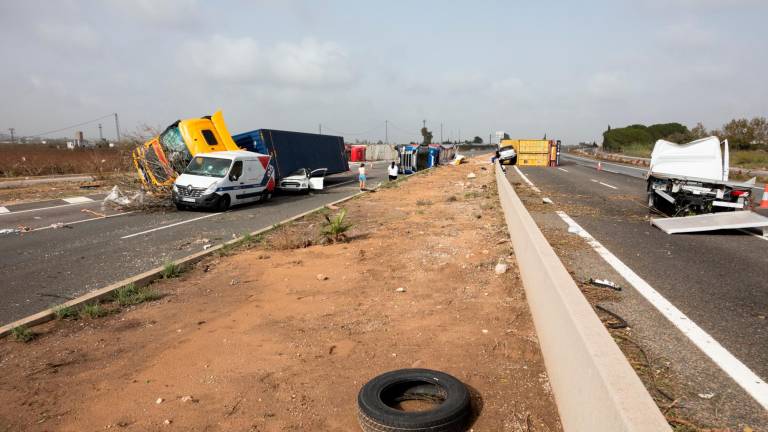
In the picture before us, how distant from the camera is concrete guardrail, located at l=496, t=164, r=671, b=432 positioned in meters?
2.14

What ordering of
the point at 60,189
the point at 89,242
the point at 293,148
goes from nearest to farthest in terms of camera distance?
the point at 89,242, the point at 293,148, the point at 60,189

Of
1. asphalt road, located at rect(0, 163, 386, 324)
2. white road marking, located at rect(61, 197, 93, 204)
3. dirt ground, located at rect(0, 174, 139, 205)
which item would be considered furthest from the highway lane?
white road marking, located at rect(61, 197, 93, 204)

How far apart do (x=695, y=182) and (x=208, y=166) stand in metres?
14.5

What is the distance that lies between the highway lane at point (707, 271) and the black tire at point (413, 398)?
2441 mm

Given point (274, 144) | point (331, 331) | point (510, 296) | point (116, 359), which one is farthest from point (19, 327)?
point (274, 144)

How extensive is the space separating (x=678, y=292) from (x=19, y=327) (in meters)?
7.64

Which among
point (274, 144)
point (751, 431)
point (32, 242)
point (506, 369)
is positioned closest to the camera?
point (751, 431)

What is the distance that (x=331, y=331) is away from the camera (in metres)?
4.72

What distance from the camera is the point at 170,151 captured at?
688 inches

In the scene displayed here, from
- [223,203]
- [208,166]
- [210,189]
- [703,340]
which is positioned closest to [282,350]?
[703,340]

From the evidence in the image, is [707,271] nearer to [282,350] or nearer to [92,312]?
[282,350]

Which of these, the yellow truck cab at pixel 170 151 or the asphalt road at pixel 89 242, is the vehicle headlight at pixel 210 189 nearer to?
the asphalt road at pixel 89 242

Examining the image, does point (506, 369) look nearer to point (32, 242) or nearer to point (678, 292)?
point (678, 292)

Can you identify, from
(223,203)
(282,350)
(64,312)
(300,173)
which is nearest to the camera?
(282,350)
